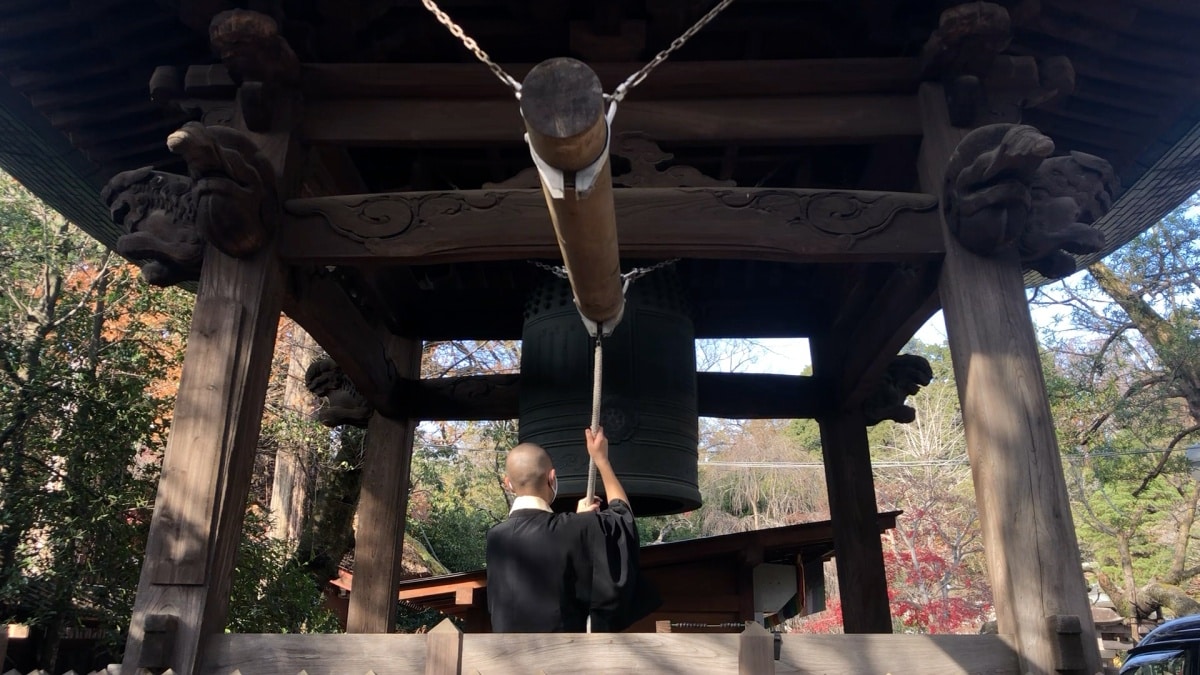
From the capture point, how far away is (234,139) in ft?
10.1

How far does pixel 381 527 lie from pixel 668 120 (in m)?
2.94

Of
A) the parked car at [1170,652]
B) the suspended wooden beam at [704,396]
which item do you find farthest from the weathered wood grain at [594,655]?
the parked car at [1170,652]

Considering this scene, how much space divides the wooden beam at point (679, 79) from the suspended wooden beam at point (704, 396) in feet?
6.78

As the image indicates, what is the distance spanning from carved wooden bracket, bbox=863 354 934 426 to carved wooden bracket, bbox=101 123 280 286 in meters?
3.65

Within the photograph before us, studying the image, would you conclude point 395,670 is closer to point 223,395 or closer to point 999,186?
point 223,395

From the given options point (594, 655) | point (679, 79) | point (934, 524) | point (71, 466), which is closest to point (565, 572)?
point (594, 655)

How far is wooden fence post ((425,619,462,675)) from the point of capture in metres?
2.14

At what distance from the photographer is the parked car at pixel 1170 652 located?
179 inches

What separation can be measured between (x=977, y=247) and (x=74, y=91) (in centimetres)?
374

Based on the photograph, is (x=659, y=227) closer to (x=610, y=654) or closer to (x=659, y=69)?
(x=659, y=69)

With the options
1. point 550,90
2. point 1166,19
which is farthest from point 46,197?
point 1166,19

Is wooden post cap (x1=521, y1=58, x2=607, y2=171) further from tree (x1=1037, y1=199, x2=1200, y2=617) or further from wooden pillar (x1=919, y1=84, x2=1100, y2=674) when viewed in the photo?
tree (x1=1037, y1=199, x2=1200, y2=617)

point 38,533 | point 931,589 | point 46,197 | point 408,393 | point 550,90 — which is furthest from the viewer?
point 931,589

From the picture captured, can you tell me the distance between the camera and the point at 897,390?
5.30 metres
